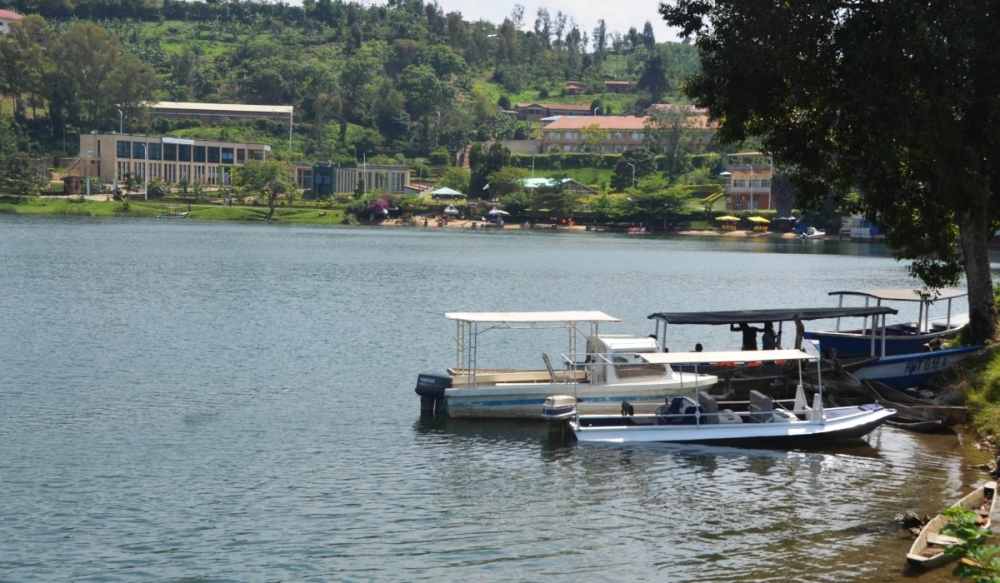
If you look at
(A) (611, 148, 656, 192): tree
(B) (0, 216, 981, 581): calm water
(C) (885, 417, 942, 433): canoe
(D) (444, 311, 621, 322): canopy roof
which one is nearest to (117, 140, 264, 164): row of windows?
(A) (611, 148, 656, 192): tree

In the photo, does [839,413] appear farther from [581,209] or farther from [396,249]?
[581,209]

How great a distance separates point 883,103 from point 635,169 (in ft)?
481

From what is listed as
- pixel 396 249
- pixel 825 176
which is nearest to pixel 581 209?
pixel 396 249

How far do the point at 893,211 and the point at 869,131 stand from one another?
358 cm

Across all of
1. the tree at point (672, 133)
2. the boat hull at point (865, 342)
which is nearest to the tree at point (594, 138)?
the tree at point (672, 133)

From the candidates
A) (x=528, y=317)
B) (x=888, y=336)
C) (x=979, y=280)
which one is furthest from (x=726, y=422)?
(x=888, y=336)

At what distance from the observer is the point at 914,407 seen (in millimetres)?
30078

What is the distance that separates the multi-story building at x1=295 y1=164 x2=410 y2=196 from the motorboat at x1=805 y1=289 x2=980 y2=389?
142631mm

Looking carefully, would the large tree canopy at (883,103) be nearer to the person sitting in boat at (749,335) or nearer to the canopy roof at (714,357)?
the person sitting in boat at (749,335)

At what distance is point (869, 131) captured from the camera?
31062 millimetres

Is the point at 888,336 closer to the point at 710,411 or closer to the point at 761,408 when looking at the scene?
the point at 761,408

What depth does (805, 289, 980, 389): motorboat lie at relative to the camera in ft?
108

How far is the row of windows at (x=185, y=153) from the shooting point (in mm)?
169875

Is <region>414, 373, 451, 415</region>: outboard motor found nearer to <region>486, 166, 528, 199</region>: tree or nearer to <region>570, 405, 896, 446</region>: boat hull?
<region>570, 405, 896, 446</region>: boat hull
